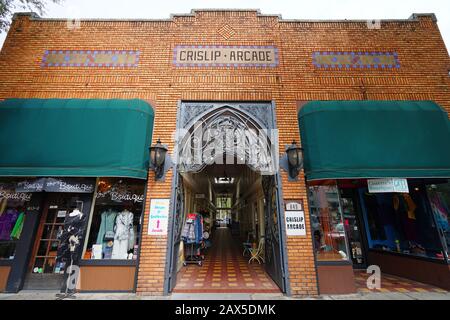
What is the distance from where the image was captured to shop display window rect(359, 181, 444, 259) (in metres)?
5.19

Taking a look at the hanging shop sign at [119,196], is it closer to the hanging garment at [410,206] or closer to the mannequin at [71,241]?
the mannequin at [71,241]

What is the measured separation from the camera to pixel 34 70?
5531mm

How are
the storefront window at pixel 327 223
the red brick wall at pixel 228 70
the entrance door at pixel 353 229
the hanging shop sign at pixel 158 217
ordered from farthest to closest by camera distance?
the entrance door at pixel 353 229
the red brick wall at pixel 228 70
the storefront window at pixel 327 223
the hanging shop sign at pixel 158 217

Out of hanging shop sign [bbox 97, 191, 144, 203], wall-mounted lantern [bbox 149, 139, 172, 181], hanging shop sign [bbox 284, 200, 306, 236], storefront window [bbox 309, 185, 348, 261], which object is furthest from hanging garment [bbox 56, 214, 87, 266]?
storefront window [bbox 309, 185, 348, 261]

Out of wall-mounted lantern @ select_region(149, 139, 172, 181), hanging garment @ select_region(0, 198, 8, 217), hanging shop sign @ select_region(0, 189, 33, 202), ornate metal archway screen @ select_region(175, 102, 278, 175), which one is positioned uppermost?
ornate metal archway screen @ select_region(175, 102, 278, 175)

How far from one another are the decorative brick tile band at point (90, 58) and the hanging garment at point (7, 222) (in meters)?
4.25

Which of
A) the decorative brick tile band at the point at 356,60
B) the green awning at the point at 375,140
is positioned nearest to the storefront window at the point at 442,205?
the green awning at the point at 375,140

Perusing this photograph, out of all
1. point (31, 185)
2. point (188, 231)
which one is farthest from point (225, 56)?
point (188, 231)

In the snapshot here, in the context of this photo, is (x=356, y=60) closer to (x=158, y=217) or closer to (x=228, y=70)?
(x=228, y=70)

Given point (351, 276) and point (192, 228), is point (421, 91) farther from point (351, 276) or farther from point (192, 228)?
point (192, 228)

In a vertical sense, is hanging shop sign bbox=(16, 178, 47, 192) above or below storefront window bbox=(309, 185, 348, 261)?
above

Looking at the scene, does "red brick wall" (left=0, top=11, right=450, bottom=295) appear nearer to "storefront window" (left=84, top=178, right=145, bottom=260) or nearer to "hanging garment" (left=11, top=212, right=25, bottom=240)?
"storefront window" (left=84, top=178, right=145, bottom=260)

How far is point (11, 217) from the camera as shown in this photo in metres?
4.74

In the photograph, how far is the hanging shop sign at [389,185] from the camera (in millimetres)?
4359
